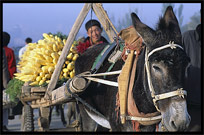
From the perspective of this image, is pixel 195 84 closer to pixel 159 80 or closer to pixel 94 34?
pixel 159 80

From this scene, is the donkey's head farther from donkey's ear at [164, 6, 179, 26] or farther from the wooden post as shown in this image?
the wooden post

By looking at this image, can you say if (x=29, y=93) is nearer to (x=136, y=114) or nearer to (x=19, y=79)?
(x=19, y=79)

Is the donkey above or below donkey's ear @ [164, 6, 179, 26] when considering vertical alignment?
below

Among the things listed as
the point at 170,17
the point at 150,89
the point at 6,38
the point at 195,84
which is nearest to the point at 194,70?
the point at 195,84

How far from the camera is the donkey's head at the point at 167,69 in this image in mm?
3414

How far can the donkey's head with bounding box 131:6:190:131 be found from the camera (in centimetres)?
341

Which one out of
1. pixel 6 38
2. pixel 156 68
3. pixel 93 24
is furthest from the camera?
pixel 6 38

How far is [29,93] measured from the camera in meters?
6.21

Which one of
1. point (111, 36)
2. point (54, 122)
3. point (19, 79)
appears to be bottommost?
point (54, 122)

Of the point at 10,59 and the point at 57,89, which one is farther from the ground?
the point at 10,59

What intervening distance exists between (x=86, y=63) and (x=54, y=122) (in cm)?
618

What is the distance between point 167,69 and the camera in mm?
3566

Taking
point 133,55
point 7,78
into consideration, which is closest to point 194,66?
point 133,55

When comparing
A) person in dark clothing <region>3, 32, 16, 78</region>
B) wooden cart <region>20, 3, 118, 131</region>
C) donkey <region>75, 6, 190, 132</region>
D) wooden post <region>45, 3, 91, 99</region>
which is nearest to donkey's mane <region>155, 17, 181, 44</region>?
donkey <region>75, 6, 190, 132</region>
